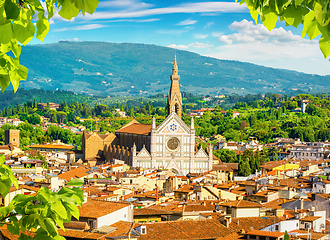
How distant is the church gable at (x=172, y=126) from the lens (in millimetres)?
66000

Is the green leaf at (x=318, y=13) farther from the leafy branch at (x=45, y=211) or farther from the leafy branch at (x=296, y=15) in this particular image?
the leafy branch at (x=45, y=211)

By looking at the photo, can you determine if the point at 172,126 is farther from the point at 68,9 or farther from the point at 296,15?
the point at 296,15

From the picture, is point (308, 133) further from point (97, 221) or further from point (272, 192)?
point (97, 221)

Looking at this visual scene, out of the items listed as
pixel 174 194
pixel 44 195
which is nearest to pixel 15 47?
pixel 44 195

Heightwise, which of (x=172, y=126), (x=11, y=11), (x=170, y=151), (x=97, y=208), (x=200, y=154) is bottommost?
(x=97, y=208)

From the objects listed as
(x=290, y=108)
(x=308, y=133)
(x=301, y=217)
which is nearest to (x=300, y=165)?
(x=301, y=217)

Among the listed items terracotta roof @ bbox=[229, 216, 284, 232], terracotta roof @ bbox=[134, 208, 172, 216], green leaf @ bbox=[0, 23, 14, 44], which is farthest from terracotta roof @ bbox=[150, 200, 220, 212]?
green leaf @ bbox=[0, 23, 14, 44]

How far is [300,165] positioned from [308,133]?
55.9 metres

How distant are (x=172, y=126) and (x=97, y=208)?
1773 inches

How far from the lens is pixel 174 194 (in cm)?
3606

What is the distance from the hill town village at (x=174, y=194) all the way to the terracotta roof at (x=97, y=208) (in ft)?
0.12

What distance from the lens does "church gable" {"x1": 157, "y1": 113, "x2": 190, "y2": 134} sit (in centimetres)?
6600

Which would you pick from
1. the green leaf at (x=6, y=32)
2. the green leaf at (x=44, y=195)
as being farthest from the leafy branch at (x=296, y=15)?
the green leaf at (x=44, y=195)

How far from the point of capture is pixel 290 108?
174m
